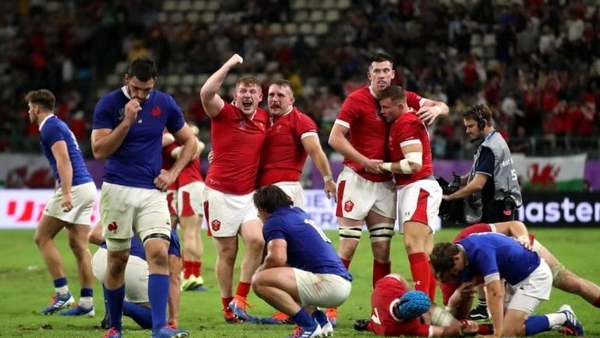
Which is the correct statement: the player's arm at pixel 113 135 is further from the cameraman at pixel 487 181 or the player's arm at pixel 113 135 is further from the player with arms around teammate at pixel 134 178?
the cameraman at pixel 487 181

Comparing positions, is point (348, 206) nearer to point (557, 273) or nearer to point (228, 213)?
point (228, 213)

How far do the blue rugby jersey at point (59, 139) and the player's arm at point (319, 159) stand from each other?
106 inches

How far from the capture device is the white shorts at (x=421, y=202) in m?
11.7

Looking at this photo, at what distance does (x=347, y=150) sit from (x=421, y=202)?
93 centimetres

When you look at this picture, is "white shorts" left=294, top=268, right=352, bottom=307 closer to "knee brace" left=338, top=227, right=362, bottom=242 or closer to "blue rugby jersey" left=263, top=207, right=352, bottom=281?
"blue rugby jersey" left=263, top=207, right=352, bottom=281

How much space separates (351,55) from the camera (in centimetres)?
3066

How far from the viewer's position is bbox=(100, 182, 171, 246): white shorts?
10.2 metres

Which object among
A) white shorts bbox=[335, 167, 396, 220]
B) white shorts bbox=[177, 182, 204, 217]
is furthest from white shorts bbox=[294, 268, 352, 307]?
white shorts bbox=[177, 182, 204, 217]

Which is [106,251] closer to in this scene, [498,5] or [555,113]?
[555,113]

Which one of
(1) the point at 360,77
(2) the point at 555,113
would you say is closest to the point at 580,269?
(2) the point at 555,113

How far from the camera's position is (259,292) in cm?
1049

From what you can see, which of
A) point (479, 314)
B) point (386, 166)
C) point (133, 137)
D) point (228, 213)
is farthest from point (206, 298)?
point (133, 137)

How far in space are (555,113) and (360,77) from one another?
17.9 feet

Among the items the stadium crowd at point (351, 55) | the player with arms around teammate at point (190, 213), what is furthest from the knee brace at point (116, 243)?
the stadium crowd at point (351, 55)
